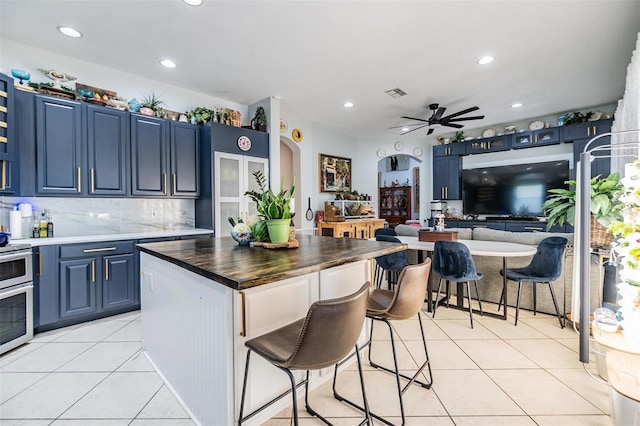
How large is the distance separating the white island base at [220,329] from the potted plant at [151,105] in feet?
7.91

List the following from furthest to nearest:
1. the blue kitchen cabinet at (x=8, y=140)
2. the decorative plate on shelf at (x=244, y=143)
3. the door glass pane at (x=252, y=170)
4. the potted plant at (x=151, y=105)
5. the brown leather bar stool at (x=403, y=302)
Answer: the door glass pane at (x=252, y=170) < the decorative plate on shelf at (x=244, y=143) < the potted plant at (x=151, y=105) < the blue kitchen cabinet at (x=8, y=140) < the brown leather bar stool at (x=403, y=302)

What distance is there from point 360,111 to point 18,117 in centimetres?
456

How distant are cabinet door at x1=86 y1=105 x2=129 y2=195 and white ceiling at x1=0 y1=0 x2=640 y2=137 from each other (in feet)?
2.22

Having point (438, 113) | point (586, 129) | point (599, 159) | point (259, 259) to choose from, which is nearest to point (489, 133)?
point (586, 129)

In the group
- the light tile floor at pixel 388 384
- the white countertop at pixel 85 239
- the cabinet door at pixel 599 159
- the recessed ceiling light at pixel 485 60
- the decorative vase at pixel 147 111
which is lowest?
the light tile floor at pixel 388 384

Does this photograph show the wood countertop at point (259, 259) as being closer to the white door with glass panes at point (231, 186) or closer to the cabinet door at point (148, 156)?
the cabinet door at point (148, 156)

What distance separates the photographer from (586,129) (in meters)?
5.24

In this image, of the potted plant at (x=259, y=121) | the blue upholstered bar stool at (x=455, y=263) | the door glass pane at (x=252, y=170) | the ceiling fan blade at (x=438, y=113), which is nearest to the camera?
the blue upholstered bar stool at (x=455, y=263)

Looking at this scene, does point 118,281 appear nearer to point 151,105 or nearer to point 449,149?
point 151,105

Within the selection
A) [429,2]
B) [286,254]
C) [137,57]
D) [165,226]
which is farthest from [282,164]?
[286,254]

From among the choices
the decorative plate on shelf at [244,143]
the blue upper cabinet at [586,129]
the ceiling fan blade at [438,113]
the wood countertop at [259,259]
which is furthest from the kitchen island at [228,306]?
the blue upper cabinet at [586,129]

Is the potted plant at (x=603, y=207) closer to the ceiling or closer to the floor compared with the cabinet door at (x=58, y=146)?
closer to the floor

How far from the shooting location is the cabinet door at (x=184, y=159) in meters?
3.90

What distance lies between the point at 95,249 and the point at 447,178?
6.75m
